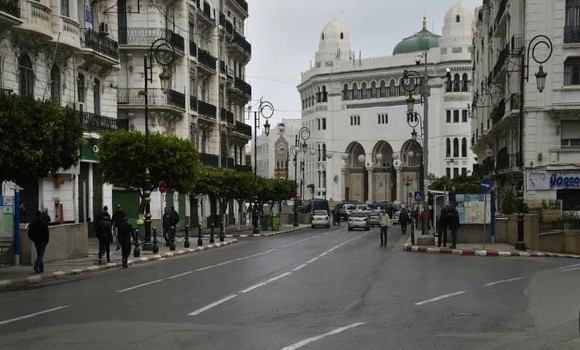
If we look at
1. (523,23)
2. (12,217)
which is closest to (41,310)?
(12,217)

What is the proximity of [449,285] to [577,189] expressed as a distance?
26162 millimetres

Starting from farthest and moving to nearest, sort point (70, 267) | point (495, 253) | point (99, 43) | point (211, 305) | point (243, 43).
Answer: point (243, 43) → point (99, 43) → point (495, 253) → point (70, 267) → point (211, 305)

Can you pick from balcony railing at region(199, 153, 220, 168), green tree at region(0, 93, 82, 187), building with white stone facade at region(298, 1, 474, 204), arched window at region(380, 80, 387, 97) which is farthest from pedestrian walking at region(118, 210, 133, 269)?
arched window at region(380, 80, 387, 97)

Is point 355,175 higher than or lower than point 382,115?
lower

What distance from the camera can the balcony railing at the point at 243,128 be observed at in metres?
70.6

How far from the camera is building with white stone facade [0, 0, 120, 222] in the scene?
98.4 ft

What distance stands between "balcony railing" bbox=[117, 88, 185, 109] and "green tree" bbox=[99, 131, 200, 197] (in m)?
12.4

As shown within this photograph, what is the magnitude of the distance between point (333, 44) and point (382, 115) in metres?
16.5

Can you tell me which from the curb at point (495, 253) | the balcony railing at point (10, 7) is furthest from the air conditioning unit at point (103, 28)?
the curb at point (495, 253)

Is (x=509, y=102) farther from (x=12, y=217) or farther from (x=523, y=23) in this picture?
(x=12, y=217)

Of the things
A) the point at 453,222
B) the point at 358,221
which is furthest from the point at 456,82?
the point at 453,222

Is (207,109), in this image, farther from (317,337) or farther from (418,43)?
(418,43)

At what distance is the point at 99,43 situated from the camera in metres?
38.1

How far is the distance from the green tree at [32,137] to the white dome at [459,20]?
315ft
